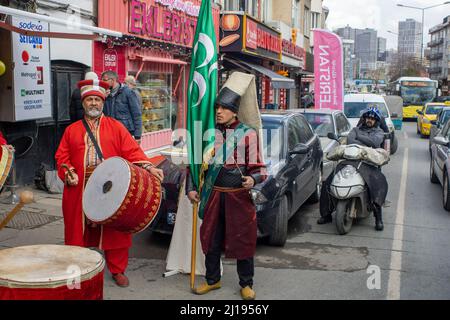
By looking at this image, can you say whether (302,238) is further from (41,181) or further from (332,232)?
(41,181)

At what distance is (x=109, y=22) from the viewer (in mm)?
11375

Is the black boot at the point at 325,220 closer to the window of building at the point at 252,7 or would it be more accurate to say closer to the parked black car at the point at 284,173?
the parked black car at the point at 284,173

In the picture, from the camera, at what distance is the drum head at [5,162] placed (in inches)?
165

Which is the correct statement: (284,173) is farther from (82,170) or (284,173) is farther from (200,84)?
(82,170)

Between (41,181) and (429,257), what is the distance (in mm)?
5960

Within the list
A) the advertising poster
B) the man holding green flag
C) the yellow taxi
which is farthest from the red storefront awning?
the yellow taxi

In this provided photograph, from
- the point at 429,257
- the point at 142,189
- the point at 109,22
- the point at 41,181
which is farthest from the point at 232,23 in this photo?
the point at 142,189

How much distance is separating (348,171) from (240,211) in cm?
323

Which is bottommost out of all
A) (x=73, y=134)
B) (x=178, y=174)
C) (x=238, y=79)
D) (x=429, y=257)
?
(x=429, y=257)

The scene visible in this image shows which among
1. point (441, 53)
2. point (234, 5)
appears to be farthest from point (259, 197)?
point (441, 53)

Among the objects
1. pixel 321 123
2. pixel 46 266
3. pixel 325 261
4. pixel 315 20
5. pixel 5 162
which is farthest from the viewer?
pixel 315 20

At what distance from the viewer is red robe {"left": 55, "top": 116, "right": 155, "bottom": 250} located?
5.13 meters

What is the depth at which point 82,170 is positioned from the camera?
5172 mm

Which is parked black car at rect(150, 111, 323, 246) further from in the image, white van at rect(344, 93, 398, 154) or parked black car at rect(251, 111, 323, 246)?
white van at rect(344, 93, 398, 154)
